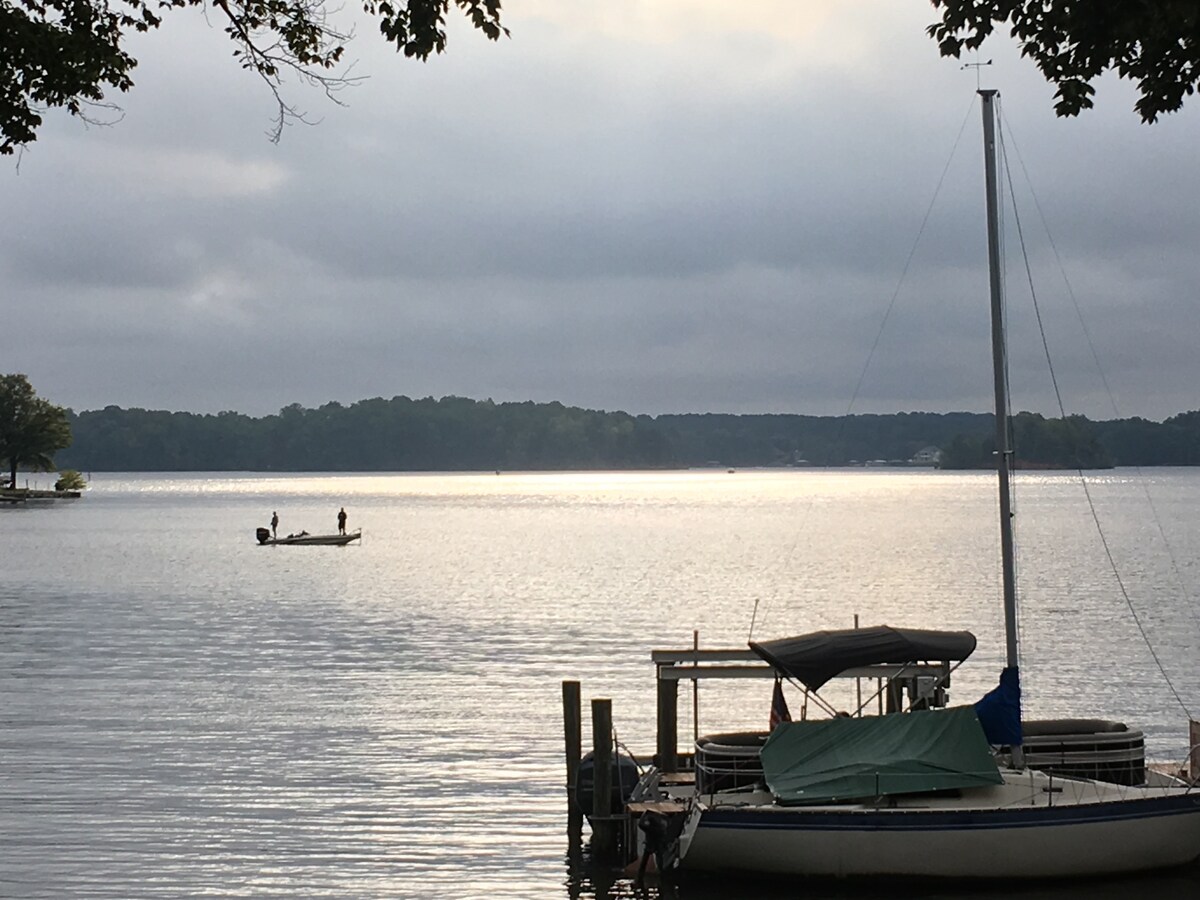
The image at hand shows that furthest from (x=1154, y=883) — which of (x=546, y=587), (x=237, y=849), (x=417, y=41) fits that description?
(x=546, y=587)

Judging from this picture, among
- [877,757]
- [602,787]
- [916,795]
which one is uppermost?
[877,757]

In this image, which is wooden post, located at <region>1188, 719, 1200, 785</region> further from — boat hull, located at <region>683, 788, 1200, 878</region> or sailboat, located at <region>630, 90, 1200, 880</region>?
boat hull, located at <region>683, 788, 1200, 878</region>

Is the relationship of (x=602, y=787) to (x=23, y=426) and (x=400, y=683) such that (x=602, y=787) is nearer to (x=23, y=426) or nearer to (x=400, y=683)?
(x=400, y=683)

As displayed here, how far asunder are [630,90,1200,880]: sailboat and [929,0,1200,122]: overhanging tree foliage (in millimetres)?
9192

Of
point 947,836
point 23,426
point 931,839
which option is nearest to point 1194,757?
point 947,836

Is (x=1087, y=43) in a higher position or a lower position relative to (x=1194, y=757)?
higher

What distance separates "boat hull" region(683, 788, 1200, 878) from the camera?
815 inches

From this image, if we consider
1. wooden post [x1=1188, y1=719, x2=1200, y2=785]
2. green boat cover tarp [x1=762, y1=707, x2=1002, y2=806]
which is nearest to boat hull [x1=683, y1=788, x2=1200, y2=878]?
green boat cover tarp [x1=762, y1=707, x2=1002, y2=806]

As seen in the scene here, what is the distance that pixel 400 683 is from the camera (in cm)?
4212

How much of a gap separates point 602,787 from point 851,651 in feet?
14.0

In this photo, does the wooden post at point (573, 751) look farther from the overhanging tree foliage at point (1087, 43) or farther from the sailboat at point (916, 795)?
the overhanging tree foliage at point (1087, 43)

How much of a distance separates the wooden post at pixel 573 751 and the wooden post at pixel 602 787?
0.98m

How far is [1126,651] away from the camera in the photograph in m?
49.3

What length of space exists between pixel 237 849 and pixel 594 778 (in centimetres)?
565
